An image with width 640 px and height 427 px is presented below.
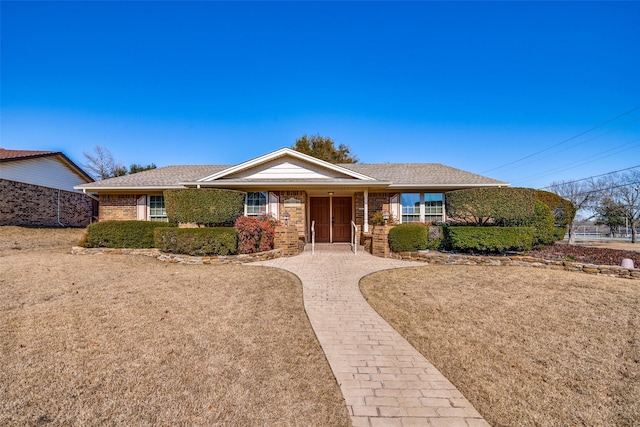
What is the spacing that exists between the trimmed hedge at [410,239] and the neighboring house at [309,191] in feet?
7.42

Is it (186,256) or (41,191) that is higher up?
(41,191)

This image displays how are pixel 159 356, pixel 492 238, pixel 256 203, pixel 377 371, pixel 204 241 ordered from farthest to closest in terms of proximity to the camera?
pixel 256 203 → pixel 204 241 → pixel 492 238 → pixel 159 356 → pixel 377 371

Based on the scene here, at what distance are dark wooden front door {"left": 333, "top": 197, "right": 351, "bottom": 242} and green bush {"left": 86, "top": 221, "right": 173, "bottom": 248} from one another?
8.53 metres

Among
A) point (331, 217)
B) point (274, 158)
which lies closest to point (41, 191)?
point (274, 158)

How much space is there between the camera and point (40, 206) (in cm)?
1756

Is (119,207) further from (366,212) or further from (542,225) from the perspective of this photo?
(542,225)

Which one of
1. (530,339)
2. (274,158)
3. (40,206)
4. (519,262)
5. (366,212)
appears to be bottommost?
(530,339)

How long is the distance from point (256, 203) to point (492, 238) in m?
10.0

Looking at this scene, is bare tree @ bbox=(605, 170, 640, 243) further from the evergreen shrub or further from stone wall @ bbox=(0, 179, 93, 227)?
stone wall @ bbox=(0, 179, 93, 227)

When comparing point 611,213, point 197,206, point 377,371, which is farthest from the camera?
point 611,213

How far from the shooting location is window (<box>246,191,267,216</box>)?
537 inches

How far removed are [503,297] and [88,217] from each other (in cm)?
2682

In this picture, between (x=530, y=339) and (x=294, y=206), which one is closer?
(x=530, y=339)

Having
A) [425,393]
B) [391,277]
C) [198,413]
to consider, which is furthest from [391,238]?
[198,413]
